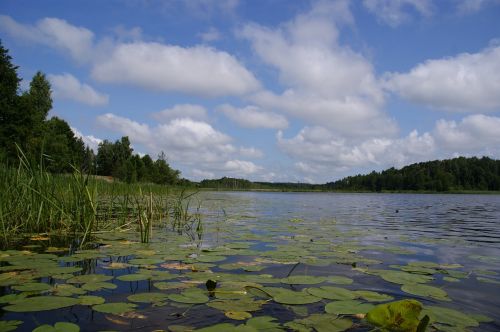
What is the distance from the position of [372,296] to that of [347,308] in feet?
1.93

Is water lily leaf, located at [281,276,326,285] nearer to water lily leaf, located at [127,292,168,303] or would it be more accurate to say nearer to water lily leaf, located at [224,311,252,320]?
water lily leaf, located at [224,311,252,320]

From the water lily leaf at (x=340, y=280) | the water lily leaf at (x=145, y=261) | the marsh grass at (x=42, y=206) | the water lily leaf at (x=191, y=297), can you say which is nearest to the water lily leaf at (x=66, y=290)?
the water lily leaf at (x=191, y=297)

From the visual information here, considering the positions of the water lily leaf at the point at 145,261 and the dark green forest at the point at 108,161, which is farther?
the dark green forest at the point at 108,161

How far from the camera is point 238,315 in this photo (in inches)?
111

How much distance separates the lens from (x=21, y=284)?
3.44 m

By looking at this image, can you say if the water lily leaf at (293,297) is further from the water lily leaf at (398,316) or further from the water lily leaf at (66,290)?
the water lily leaf at (66,290)

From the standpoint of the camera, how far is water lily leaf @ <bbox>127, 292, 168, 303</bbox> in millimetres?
3113

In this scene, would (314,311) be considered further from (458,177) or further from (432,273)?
(458,177)

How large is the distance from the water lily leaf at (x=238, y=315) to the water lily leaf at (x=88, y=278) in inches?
65.0

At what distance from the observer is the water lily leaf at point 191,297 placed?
308cm

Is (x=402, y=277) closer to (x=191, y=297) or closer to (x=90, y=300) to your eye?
(x=191, y=297)

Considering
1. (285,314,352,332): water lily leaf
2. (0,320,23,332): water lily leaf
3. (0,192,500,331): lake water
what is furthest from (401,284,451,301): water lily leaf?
(0,320,23,332): water lily leaf

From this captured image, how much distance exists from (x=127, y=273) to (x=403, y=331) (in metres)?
3.06

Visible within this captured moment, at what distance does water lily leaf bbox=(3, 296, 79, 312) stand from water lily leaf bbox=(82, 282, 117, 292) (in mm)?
339
